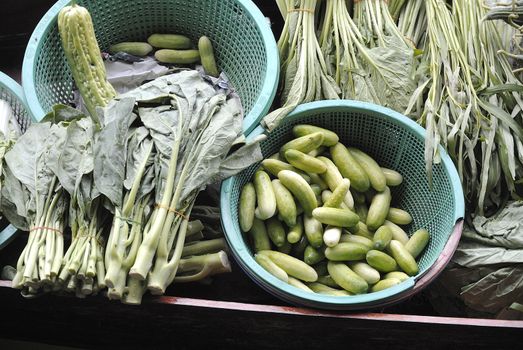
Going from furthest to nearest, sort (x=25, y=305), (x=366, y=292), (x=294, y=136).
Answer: (x=294, y=136)
(x=25, y=305)
(x=366, y=292)

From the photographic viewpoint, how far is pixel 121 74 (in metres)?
1.66

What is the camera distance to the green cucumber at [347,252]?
1.39m

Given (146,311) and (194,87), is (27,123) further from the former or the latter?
(146,311)

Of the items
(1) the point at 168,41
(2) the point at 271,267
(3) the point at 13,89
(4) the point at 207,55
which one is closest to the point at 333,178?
(2) the point at 271,267

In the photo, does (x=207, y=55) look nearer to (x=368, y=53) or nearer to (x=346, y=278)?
(x=368, y=53)

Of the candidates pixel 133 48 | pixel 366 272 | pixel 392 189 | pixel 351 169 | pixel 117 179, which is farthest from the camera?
pixel 133 48

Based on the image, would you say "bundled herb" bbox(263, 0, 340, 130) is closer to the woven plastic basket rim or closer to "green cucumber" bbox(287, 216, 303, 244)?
"green cucumber" bbox(287, 216, 303, 244)

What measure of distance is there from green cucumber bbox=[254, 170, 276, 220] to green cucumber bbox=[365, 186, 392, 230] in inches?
9.0

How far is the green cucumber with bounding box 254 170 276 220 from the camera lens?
1415 millimetres

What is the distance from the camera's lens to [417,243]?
1.44 meters

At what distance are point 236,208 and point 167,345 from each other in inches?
16.5

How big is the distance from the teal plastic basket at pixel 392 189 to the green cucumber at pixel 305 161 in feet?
0.27

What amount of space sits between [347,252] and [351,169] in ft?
0.68

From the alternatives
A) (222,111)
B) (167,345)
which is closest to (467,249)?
(222,111)
